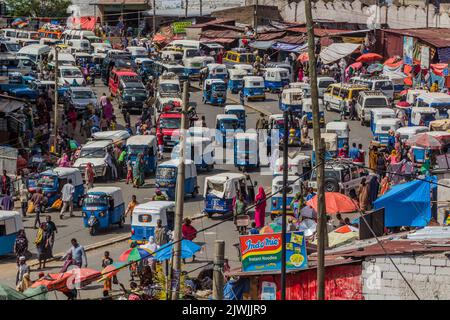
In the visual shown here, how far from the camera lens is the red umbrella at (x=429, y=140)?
134ft

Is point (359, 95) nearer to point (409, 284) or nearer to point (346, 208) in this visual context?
point (346, 208)

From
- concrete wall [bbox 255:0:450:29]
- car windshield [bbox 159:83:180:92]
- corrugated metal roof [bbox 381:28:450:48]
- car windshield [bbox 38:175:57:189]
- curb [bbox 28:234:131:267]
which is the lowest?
curb [bbox 28:234:131:267]

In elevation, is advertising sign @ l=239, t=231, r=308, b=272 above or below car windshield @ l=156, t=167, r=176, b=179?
above

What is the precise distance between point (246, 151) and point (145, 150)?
139 inches

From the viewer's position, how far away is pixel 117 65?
6384cm

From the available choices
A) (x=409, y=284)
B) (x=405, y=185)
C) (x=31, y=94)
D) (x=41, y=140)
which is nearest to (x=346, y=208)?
(x=405, y=185)

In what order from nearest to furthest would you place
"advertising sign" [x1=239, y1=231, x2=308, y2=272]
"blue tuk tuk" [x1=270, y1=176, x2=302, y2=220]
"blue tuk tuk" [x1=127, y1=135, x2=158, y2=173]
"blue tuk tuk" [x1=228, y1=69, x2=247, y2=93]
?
"advertising sign" [x1=239, y1=231, x2=308, y2=272] → "blue tuk tuk" [x1=270, y1=176, x2=302, y2=220] → "blue tuk tuk" [x1=127, y1=135, x2=158, y2=173] → "blue tuk tuk" [x1=228, y1=69, x2=247, y2=93]

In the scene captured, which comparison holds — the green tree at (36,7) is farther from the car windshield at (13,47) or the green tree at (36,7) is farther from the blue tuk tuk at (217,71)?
the blue tuk tuk at (217,71)

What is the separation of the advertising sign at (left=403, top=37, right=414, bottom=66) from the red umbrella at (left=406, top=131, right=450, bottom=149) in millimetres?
22574

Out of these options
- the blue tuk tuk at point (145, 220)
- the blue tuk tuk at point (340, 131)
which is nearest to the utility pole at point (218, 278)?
the blue tuk tuk at point (145, 220)

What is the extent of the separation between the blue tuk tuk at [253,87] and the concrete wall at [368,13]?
52.9ft

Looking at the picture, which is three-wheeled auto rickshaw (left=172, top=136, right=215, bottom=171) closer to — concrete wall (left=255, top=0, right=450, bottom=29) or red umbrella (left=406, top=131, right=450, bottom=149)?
red umbrella (left=406, top=131, right=450, bottom=149)

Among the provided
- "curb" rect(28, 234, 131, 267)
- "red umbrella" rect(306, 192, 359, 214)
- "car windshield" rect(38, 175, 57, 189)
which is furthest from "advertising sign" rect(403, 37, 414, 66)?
"red umbrella" rect(306, 192, 359, 214)

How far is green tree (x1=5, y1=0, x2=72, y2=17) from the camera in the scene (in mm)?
92250
